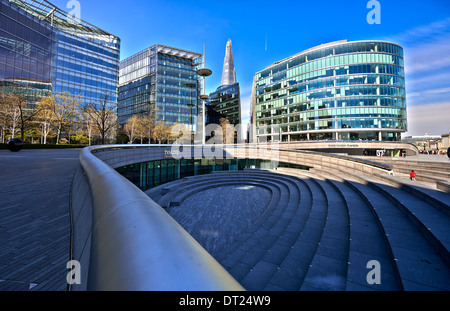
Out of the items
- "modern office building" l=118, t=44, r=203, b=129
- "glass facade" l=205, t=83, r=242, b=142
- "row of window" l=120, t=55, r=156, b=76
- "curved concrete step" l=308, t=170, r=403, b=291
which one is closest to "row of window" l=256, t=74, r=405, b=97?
"modern office building" l=118, t=44, r=203, b=129

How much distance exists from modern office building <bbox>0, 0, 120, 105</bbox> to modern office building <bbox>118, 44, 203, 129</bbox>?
347 inches

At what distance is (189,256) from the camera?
0.93 m

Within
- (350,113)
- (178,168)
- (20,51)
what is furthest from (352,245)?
(20,51)

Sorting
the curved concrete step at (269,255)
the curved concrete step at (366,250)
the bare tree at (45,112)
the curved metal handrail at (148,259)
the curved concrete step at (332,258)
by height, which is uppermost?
the bare tree at (45,112)

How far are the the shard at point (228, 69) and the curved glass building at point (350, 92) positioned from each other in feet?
386

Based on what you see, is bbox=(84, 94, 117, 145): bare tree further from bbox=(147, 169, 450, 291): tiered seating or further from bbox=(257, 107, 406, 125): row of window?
bbox=(257, 107, 406, 125): row of window

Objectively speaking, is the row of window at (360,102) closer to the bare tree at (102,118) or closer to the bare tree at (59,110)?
the bare tree at (102,118)

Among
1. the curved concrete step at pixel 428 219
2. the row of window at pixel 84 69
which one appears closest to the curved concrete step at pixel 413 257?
the curved concrete step at pixel 428 219

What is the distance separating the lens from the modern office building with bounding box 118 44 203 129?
62.9m

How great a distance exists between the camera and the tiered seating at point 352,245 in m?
3.71
